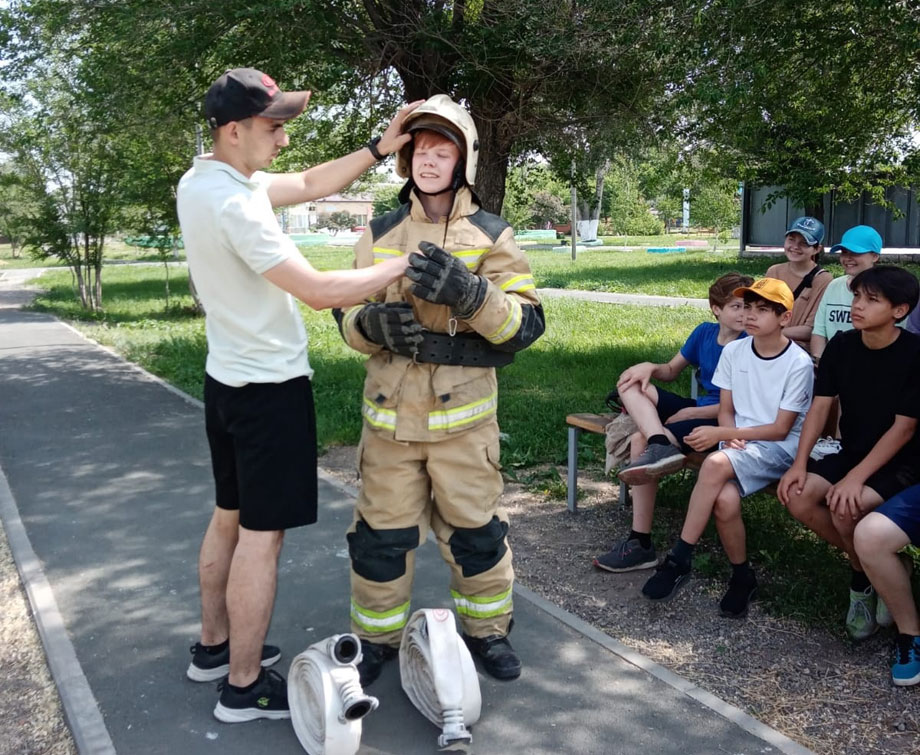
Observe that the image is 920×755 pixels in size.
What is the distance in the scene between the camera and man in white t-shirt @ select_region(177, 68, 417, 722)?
303cm

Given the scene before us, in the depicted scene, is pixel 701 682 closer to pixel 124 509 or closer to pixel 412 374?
pixel 412 374

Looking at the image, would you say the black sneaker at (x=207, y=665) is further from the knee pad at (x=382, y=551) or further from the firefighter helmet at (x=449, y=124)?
the firefighter helmet at (x=449, y=124)

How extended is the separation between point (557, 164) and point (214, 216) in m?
7.29

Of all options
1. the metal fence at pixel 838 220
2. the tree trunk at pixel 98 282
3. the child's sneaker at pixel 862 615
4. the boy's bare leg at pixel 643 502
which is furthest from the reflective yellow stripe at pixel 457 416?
the metal fence at pixel 838 220

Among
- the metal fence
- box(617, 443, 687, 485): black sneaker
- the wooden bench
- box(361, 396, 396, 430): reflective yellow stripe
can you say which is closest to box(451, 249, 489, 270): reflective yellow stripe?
box(361, 396, 396, 430): reflective yellow stripe

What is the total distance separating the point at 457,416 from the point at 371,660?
39.3 inches

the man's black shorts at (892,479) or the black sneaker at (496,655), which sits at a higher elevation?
the man's black shorts at (892,479)

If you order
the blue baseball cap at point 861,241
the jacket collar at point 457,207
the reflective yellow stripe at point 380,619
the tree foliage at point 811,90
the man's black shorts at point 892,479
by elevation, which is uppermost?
the tree foliage at point 811,90

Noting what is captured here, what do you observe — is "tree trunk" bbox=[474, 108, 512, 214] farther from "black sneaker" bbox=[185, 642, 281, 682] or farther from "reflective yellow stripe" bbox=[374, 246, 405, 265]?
"black sneaker" bbox=[185, 642, 281, 682]

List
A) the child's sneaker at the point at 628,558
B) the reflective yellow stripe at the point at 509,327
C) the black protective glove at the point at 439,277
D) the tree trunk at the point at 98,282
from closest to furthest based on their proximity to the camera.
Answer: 1. the black protective glove at the point at 439,277
2. the reflective yellow stripe at the point at 509,327
3. the child's sneaker at the point at 628,558
4. the tree trunk at the point at 98,282

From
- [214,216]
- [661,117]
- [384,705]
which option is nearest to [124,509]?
[384,705]

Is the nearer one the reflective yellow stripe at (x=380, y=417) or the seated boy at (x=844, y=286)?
the reflective yellow stripe at (x=380, y=417)

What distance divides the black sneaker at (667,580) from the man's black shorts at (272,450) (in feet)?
5.92

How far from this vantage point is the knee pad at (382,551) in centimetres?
347
